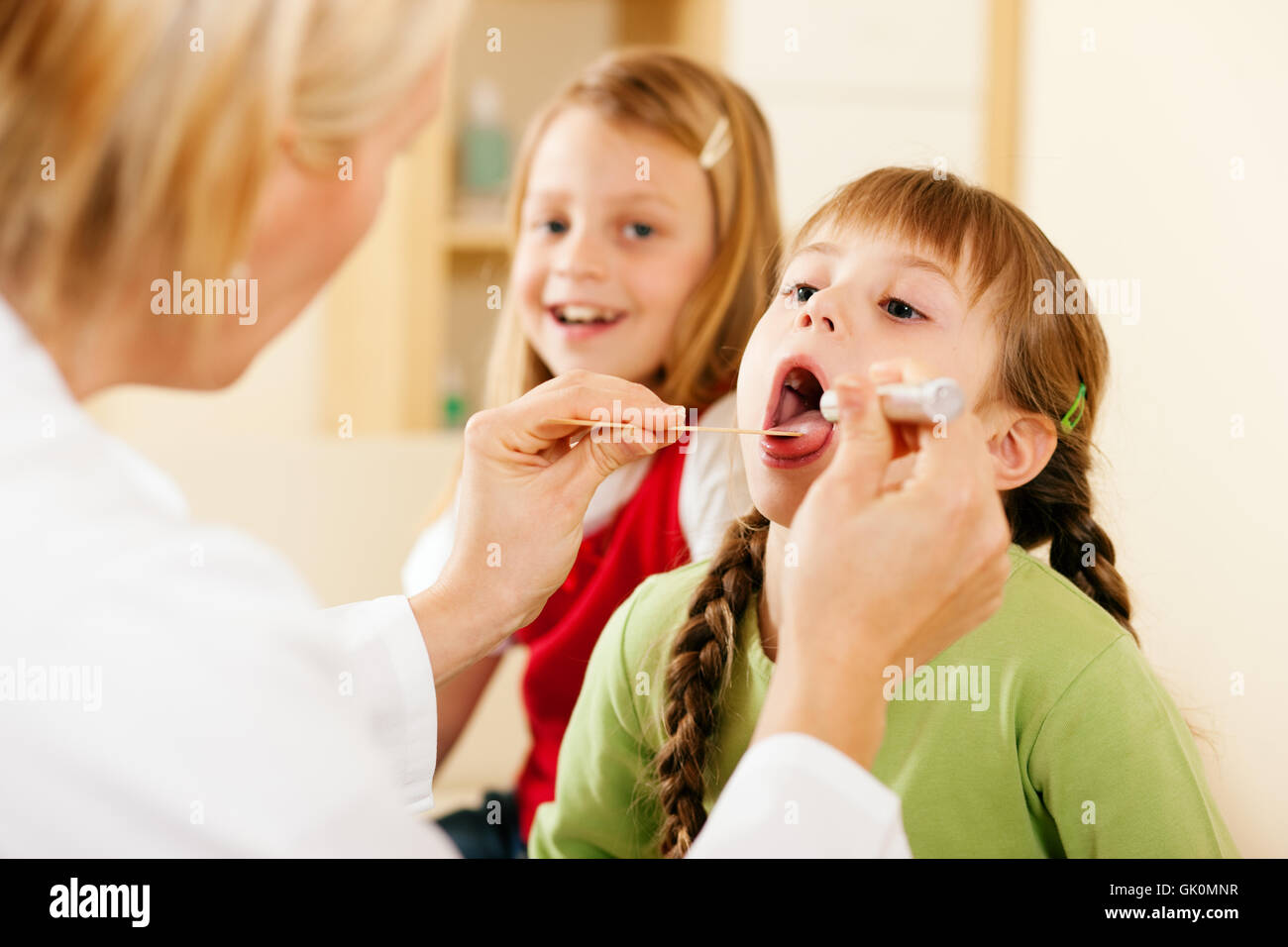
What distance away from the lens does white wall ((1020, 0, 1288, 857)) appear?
0.76 metres

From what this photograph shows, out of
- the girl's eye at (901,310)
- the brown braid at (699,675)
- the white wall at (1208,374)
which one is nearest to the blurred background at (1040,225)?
the white wall at (1208,374)

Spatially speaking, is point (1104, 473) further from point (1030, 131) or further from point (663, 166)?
point (1030, 131)

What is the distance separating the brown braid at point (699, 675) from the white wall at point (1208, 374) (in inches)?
10.2

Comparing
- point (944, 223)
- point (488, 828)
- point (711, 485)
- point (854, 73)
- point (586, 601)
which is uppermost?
point (854, 73)

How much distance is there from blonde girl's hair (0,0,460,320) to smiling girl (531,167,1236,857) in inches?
14.0

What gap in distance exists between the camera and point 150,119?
521mm

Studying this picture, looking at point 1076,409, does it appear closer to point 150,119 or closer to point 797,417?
point 797,417

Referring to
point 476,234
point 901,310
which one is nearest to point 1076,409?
point 901,310

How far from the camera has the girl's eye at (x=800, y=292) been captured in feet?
2.71

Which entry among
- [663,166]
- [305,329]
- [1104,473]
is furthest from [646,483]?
[305,329]

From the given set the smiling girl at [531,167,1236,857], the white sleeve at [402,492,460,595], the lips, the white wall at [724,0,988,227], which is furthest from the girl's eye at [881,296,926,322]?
the white wall at [724,0,988,227]

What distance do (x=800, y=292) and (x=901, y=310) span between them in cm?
8

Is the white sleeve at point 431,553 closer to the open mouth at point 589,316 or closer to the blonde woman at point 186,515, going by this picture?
the open mouth at point 589,316
